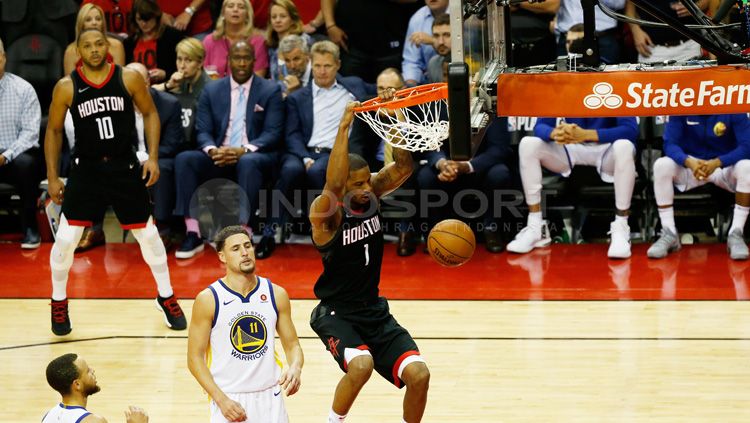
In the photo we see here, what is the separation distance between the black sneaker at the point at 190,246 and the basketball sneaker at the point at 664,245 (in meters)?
4.23

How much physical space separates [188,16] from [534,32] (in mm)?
3658

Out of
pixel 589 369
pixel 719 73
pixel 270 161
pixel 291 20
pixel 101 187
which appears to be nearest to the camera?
pixel 719 73

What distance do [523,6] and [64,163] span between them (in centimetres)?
479

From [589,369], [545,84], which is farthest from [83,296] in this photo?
[545,84]

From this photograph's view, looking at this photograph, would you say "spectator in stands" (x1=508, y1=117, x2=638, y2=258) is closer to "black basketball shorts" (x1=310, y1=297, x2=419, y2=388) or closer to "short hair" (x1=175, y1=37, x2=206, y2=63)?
"short hair" (x1=175, y1=37, x2=206, y2=63)

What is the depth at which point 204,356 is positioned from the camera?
534 cm

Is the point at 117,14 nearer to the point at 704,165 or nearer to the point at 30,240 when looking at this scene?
the point at 30,240

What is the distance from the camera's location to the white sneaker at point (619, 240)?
10062 mm

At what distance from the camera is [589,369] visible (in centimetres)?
739

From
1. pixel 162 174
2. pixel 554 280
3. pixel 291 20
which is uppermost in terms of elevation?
pixel 291 20

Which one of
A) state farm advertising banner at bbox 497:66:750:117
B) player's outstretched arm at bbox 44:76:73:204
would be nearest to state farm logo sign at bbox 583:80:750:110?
state farm advertising banner at bbox 497:66:750:117

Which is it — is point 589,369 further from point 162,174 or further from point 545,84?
point 162,174

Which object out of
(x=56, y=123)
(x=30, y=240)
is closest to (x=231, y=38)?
(x=30, y=240)

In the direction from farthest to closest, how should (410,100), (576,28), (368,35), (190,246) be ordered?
(368,35), (190,246), (576,28), (410,100)
